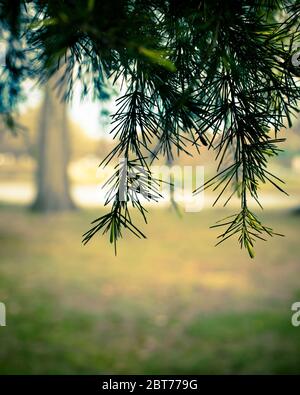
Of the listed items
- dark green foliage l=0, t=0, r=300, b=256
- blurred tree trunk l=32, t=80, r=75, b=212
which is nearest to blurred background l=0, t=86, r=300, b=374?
dark green foliage l=0, t=0, r=300, b=256

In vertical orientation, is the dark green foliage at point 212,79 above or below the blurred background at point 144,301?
above

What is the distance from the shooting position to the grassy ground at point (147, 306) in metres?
4.91

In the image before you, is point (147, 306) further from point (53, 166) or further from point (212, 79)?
point (53, 166)

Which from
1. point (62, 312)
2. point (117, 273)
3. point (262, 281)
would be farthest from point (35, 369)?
point (262, 281)

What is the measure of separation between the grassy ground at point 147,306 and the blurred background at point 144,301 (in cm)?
2

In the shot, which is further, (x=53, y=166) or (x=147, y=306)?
(x=53, y=166)

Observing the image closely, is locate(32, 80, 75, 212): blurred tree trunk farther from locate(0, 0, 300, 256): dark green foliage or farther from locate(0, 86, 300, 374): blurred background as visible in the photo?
locate(0, 0, 300, 256): dark green foliage

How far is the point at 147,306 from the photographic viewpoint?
6.83 m

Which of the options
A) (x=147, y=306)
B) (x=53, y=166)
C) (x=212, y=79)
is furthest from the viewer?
(x=53, y=166)

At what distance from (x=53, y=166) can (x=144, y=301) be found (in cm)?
1098

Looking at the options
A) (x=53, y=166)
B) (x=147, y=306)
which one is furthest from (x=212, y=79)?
(x=53, y=166)

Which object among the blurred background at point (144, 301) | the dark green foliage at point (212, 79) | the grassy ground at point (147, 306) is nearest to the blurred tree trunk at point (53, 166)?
the blurred background at point (144, 301)

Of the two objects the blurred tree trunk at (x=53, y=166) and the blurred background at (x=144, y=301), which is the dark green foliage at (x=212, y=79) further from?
the blurred tree trunk at (x=53, y=166)

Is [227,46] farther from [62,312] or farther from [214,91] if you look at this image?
[62,312]
